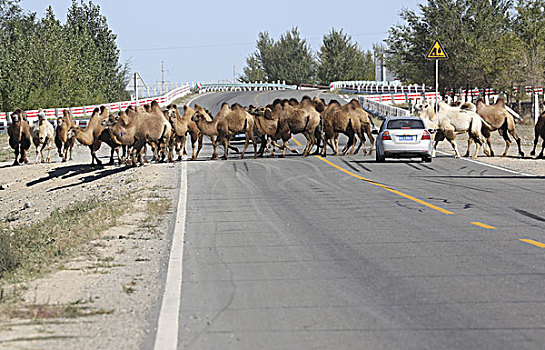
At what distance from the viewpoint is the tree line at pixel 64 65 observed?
213ft

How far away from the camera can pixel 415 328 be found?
713 cm

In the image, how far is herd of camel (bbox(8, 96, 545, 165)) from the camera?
26.7m

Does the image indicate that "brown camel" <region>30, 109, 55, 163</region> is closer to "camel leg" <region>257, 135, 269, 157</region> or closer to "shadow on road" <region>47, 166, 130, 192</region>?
"shadow on road" <region>47, 166, 130, 192</region>

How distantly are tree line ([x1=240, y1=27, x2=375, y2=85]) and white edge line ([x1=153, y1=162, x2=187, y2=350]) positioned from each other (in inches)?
4586

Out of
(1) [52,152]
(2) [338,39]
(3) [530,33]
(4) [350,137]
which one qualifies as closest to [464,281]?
(4) [350,137]

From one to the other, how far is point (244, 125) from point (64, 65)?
1744 inches

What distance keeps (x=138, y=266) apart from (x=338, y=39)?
394 ft

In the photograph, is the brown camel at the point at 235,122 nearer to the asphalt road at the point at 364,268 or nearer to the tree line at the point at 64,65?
the asphalt road at the point at 364,268

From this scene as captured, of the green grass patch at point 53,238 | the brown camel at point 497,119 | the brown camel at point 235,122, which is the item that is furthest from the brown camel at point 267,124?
the green grass patch at point 53,238

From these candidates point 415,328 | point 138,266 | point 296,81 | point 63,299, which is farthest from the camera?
point 296,81

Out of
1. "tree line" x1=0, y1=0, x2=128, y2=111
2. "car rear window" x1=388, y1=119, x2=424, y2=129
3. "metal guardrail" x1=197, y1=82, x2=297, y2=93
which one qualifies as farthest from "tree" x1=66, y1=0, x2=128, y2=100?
"car rear window" x1=388, y1=119, x2=424, y2=129

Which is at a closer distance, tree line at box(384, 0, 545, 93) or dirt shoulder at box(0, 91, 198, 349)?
dirt shoulder at box(0, 91, 198, 349)

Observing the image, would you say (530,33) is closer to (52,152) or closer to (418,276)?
(52,152)

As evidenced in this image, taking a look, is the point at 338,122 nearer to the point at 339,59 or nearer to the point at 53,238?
the point at 53,238
